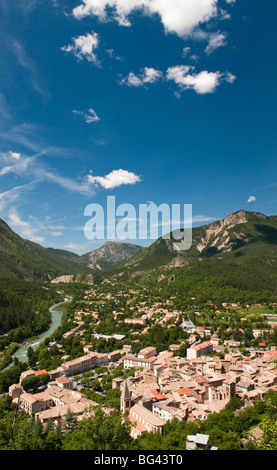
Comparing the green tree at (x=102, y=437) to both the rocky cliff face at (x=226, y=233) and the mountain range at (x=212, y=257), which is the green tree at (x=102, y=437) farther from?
the rocky cliff face at (x=226, y=233)

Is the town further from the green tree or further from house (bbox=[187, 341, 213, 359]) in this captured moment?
the green tree

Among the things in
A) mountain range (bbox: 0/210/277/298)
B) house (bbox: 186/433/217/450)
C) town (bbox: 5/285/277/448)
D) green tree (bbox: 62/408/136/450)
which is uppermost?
mountain range (bbox: 0/210/277/298)

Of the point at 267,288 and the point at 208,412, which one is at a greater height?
the point at 267,288

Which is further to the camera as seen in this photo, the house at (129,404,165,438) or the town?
the town

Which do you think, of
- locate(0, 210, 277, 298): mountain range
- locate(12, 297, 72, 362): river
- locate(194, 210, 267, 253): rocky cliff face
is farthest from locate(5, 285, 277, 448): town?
locate(194, 210, 267, 253): rocky cliff face

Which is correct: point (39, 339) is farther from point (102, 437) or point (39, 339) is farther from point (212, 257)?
point (212, 257)
